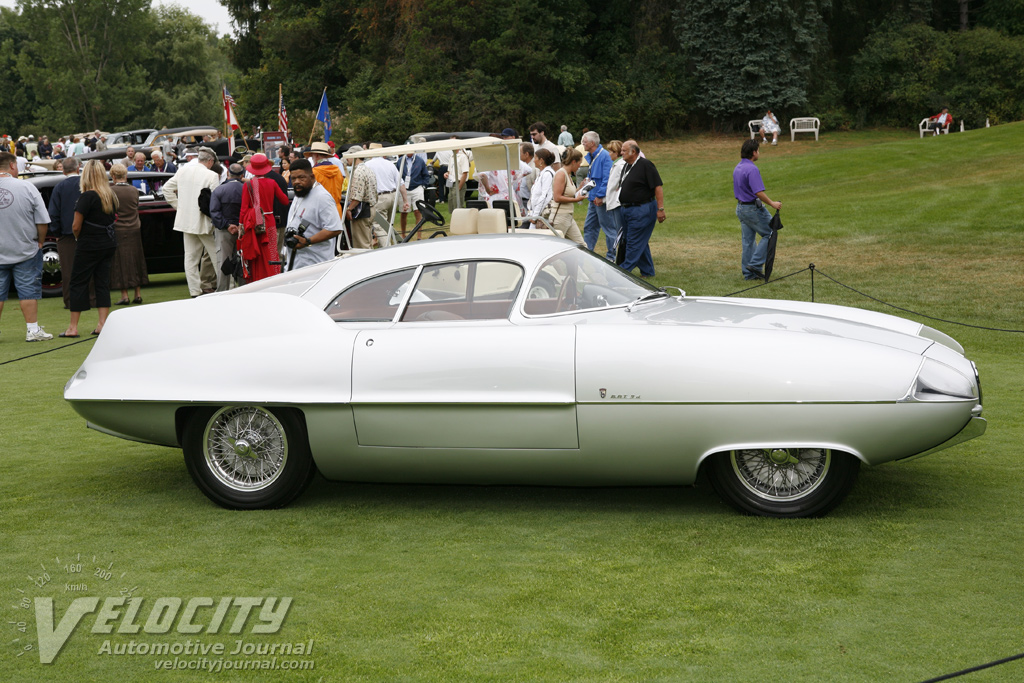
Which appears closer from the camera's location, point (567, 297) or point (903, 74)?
point (567, 297)

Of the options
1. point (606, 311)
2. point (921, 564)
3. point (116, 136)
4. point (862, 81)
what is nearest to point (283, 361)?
point (606, 311)

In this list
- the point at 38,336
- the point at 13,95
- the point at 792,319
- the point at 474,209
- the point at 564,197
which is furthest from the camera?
the point at 13,95

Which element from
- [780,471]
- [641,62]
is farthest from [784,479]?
[641,62]

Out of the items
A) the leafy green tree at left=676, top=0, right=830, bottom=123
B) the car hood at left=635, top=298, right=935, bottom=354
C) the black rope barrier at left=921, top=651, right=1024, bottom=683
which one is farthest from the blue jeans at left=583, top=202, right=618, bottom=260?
the leafy green tree at left=676, top=0, right=830, bottom=123

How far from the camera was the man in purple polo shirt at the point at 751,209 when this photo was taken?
12.7m

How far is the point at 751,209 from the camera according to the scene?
12984 mm

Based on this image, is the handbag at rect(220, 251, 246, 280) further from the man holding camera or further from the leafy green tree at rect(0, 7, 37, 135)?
the leafy green tree at rect(0, 7, 37, 135)

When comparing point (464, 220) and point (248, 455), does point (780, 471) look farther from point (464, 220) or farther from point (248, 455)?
point (464, 220)

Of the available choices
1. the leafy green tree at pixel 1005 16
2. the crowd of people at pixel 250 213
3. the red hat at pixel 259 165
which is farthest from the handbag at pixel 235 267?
the leafy green tree at pixel 1005 16

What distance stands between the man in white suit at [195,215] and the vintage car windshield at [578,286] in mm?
8341

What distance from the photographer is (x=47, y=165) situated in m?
26.7

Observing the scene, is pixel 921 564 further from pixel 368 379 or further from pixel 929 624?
pixel 368 379

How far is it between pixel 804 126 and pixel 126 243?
30616 millimetres

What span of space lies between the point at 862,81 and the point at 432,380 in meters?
40.6
